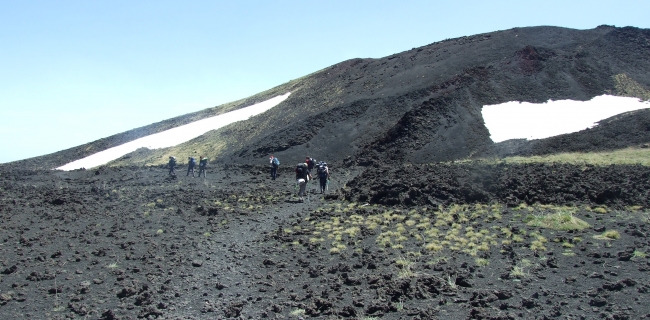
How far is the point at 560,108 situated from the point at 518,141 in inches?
294

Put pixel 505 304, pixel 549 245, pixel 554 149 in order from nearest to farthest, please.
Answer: pixel 505 304 → pixel 549 245 → pixel 554 149

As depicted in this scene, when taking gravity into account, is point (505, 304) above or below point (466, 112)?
below

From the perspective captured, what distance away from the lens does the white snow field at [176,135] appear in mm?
49750

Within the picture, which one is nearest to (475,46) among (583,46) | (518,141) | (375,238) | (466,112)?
(583,46)

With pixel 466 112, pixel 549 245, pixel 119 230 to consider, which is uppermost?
pixel 466 112

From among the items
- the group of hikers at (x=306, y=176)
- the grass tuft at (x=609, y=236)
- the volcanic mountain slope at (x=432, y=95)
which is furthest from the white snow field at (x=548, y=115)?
the grass tuft at (x=609, y=236)

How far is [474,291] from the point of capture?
29.8ft

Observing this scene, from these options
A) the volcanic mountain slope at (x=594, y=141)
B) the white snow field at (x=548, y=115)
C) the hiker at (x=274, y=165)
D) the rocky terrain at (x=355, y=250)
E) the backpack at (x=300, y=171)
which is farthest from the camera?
the white snow field at (x=548, y=115)

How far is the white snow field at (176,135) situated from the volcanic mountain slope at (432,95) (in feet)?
A: 8.85

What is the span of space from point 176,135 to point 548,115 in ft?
131

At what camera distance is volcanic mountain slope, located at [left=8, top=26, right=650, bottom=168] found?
108ft

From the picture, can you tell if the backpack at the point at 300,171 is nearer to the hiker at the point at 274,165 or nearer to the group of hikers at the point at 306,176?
the group of hikers at the point at 306,176

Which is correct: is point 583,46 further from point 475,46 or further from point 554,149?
point 554,149

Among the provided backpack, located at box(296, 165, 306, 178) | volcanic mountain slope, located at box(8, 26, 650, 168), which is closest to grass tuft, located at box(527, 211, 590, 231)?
backpack, located at box(296, 165, 306, 178)
